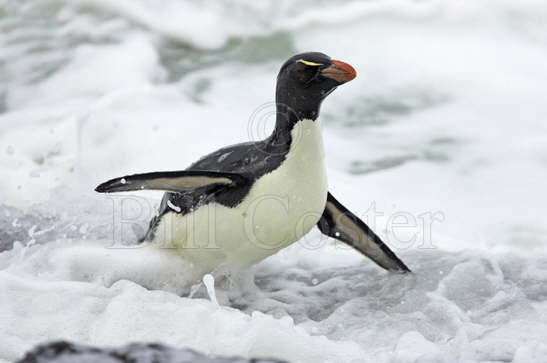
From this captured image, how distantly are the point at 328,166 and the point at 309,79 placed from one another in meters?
2.66

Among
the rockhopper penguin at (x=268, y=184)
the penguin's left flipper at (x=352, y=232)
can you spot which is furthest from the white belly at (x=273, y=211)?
the penguin's left flipper at (x=352, y=232)

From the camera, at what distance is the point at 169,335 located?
2.86m

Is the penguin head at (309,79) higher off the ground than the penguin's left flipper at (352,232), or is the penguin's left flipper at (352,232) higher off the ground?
the penguin head at (309,79)

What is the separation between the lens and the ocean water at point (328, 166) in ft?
9.94

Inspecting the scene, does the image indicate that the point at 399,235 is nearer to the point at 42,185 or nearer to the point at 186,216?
the point at 186,216

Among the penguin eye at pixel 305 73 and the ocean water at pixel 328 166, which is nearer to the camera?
the ocean water at pixel 328 166

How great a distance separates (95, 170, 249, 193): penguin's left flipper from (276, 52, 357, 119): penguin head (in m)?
0.36

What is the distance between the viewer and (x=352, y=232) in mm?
3881

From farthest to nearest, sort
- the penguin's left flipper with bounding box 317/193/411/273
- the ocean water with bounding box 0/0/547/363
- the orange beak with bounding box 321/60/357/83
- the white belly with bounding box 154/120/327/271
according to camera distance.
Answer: the penguin's left flipper with bounding box 317/193/411/273 → the white belly with bounding box 154/120/327/271 → the orange beak with bounding box 321/60/357/83 → the ocean water with bounding box 0/0/547/363

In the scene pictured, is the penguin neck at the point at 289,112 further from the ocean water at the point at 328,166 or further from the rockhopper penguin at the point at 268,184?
the ocean water at the point at 328,166

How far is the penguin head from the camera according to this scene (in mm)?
3266

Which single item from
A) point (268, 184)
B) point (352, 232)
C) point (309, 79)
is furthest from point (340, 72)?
point (352, 232)

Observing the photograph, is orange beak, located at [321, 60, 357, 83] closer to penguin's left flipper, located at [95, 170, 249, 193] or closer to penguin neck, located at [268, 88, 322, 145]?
penguin neck, located at [268, 88, 322, 145]

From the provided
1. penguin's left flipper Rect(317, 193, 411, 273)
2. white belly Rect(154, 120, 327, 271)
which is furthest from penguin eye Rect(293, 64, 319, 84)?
penguin's left flipper Rect(317, 193, 411, 273)
